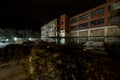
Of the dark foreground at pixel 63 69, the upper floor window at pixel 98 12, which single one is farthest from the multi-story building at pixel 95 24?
the dark foreground at pixel 63 69

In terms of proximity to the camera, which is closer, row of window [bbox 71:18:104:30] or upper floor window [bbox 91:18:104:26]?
upper floor window [bbox 91:18:104:26]

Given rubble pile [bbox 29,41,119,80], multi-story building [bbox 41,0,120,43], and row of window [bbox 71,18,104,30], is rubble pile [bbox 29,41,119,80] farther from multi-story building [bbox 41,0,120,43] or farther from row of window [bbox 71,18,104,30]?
row of window [bbox 71,18,104,30]

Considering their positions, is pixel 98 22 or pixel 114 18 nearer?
pixel 114 18

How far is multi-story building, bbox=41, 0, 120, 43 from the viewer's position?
78.8ft

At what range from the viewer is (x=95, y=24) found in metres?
30.7

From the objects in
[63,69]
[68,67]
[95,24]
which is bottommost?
[63,69]

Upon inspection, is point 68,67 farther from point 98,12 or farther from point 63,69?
point 98,12

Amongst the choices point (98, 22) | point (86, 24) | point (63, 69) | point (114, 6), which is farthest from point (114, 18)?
point (63, 69)

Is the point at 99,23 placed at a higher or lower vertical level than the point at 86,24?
lower

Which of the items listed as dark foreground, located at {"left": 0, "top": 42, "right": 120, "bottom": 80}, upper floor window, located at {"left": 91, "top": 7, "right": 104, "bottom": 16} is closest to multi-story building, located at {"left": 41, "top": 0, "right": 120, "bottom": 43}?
upper floor window, located at {"left": 91, "top": 7, "right": 104, "bottom": 16}

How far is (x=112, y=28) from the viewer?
24.8m

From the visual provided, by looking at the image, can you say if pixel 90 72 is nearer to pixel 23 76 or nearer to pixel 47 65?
pixel 47 65

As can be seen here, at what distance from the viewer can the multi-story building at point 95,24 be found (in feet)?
78.8

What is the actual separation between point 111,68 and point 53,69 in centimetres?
444
